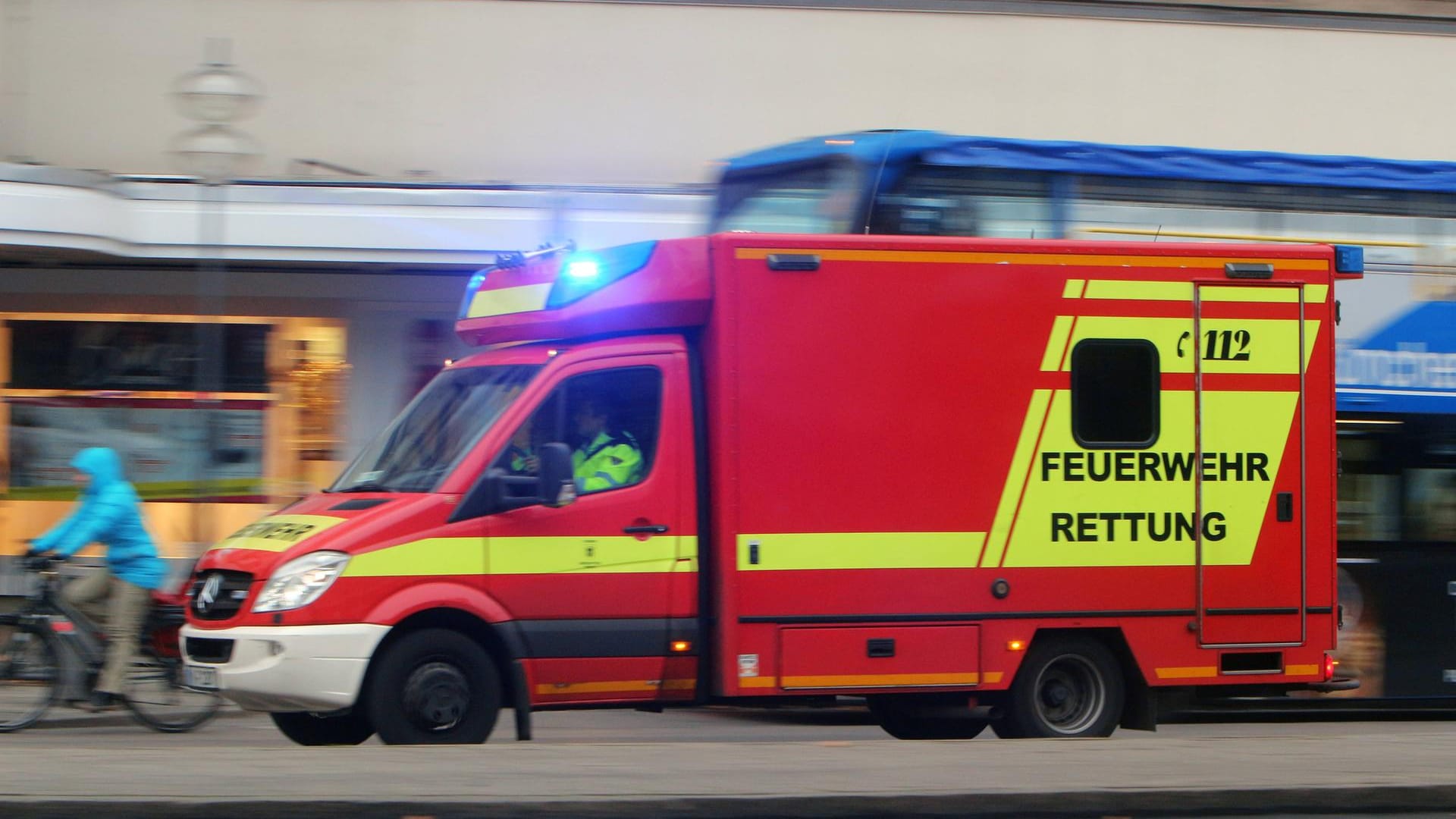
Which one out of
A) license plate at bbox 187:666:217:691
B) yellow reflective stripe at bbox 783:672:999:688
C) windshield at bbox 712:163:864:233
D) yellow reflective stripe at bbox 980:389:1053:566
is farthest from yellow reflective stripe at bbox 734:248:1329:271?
license plate at bbox 187:666:217:691

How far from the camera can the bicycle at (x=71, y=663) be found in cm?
928

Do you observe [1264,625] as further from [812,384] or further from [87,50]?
[87,50]

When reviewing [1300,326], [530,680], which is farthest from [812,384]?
[1300,326]

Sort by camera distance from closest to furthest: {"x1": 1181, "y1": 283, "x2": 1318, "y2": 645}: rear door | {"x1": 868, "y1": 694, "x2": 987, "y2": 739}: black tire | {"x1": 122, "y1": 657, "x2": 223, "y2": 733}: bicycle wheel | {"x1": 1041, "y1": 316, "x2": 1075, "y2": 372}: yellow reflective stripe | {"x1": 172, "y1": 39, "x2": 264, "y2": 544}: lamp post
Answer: {"x1": 1041, "y1": 316, "x2": 1075, "y2": 372}: yellow reflective stripe < {"x1": 1181, "y1": 283, "x2": 1318, "y2": 645}: rear door < {"x1": 868, "y1": 694, "x2": 987, "y2": 739}: black tire < {"x1": 122, "y1": 657, "x2": 223, "y2": 733}: bicycle wheel < {"x1": 172, "y1": 39, "x2": 264, "y2": 544}: lamp post

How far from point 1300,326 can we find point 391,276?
10.0 meters

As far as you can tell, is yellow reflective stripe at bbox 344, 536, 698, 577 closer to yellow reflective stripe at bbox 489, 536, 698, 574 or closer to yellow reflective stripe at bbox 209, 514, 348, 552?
yellow reflective stripe at bbox 489, 536, 698, 574

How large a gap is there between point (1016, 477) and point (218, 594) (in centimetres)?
393

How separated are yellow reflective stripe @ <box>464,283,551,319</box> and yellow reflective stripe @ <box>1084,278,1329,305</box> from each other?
110 inches

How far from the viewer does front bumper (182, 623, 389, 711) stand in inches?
292

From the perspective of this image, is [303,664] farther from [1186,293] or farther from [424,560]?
[1186,293]

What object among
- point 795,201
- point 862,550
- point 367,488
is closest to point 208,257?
point 795,201

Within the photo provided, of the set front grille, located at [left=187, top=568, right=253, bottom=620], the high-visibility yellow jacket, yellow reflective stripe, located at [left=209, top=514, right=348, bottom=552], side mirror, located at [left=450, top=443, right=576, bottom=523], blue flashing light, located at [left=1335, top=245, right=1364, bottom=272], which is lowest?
front grille, located at [left=187, top=568, right=253, bottom=620]

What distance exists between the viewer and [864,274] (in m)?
8.17

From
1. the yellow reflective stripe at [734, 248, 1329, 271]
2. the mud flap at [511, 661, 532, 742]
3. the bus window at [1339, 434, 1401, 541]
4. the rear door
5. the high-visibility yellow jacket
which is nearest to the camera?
the mud flap at [511, 661, 532, 742]
